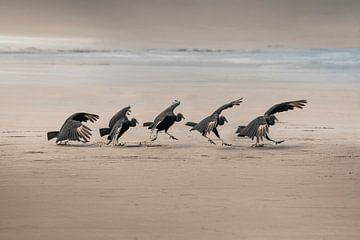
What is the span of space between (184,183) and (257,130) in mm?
1841

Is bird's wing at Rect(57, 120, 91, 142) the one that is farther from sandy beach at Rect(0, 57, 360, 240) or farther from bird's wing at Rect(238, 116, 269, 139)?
bird's wing at Rect(238, 116, 269, 139)

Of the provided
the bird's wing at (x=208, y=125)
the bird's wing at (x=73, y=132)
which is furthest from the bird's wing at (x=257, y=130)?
the bird's wing at (x=73, y=132)

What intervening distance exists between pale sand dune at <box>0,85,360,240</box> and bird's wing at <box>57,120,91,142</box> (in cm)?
10

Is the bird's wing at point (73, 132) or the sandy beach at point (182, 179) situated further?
the bird's wing at point (73, 132)

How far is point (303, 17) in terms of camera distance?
20.1 m

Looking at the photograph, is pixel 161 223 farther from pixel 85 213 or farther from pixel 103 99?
pixel 103 99

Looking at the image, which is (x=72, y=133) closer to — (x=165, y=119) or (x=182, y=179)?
(x=165, y=119)

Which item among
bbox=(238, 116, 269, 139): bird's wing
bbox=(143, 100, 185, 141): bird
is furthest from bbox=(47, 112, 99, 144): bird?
bbox=(238, 116, 269, 139): bird's wing

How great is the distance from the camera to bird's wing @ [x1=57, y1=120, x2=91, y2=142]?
744cm

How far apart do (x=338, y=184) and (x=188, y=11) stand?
15034mm

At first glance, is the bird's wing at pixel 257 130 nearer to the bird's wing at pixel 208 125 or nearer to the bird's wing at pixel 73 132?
the bird's wing at pixel 208 125

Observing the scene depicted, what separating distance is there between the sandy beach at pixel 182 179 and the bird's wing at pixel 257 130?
132mm

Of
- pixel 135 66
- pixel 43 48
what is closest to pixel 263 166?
pixel 135 66

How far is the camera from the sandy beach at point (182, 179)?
461 centimetres
